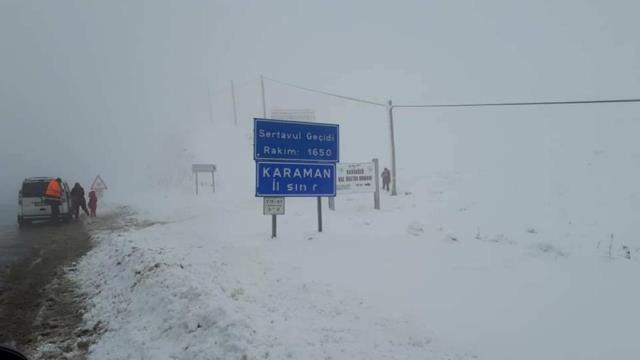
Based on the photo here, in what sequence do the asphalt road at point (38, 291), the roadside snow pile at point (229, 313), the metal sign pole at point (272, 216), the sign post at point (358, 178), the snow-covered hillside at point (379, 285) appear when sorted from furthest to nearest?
1. the sign post at point (358, 178)
2. the metal sign pole at point (272, 216)
3. the asphalt road at point (38, 291)
4. the snow-covered hillside at point (379, 285)
5. the roadside snow pile at point (229, 313)

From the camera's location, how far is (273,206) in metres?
11.8

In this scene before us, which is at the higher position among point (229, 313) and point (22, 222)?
point (22, 222)

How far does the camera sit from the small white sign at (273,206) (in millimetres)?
11719

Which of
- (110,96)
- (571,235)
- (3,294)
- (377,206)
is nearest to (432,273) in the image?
(571,235)

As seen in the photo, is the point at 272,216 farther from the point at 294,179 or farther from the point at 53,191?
the point at 53,191

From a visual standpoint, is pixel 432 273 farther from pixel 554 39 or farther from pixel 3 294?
pixel 554 39

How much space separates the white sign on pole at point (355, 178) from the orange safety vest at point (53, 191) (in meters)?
13.8

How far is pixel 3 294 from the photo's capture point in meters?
8.23

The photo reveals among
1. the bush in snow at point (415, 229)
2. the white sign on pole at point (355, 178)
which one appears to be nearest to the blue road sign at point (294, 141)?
the bush in snow at point (415, 229)

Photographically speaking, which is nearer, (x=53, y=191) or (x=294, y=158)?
(x=294, y=158)

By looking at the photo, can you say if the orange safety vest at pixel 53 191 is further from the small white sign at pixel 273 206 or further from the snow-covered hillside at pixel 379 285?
the small white sign at pixel 273 206


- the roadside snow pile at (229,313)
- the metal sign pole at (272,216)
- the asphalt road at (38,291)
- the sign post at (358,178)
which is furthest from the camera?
the sign post at (358,178)

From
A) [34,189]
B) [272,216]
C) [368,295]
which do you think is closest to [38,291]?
[272,216]

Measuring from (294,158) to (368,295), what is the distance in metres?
5.86
